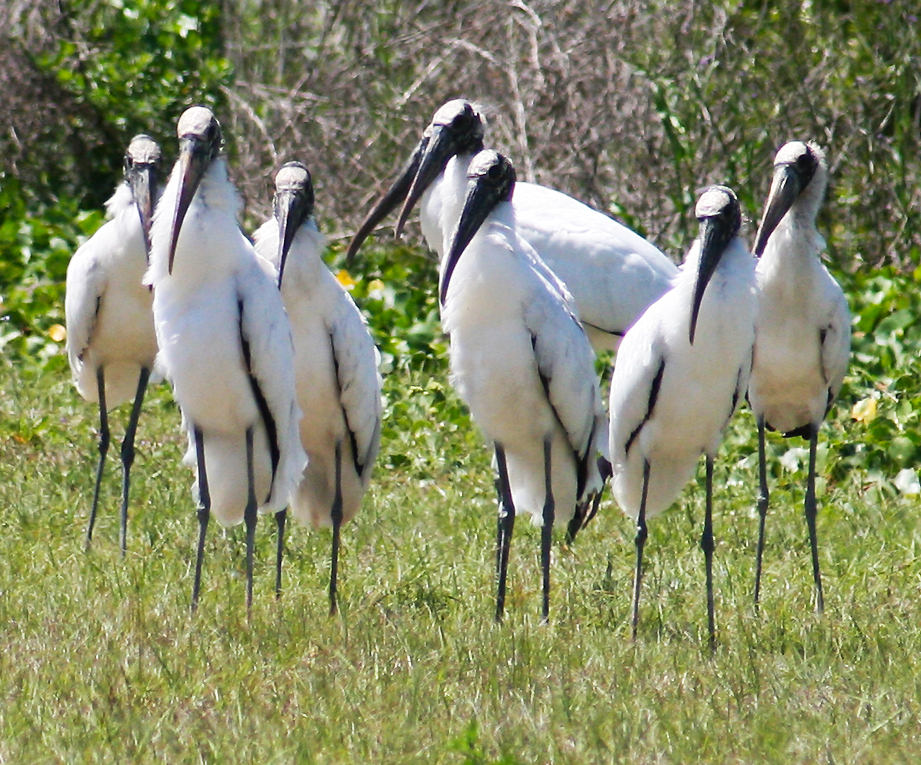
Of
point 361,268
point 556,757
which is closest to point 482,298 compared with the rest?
point 556,757

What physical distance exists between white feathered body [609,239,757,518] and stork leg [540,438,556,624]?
21 centimetres

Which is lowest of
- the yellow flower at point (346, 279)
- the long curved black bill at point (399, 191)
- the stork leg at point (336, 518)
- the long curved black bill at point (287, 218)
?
the yellow flower at point (346, 279)

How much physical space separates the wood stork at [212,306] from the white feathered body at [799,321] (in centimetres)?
150

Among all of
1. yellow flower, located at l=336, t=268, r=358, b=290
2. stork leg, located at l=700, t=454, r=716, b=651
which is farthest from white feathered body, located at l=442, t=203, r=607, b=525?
yellow flower, located at l=336, t=268, r=358, b=290

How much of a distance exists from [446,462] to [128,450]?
143cm

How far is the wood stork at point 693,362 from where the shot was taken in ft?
13.7

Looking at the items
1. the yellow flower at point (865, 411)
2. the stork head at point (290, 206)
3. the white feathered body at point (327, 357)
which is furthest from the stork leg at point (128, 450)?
the yellow flower at point (865, 411)

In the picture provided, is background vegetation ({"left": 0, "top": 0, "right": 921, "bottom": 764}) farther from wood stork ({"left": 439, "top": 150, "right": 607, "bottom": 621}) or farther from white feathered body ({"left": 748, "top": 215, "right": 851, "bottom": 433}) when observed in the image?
white feathered body ({"left": 748, "top": 215, "right": 851, "bottom": 433})

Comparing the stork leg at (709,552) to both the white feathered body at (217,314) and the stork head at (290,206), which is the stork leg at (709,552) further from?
the stork head at (290,206)

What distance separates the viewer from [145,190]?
5.26 meters

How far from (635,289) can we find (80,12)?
5003 mm

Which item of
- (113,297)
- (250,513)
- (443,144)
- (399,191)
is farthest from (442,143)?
(250,513)

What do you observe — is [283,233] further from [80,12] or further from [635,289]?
[80,12]

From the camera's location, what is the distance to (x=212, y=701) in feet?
11.8
